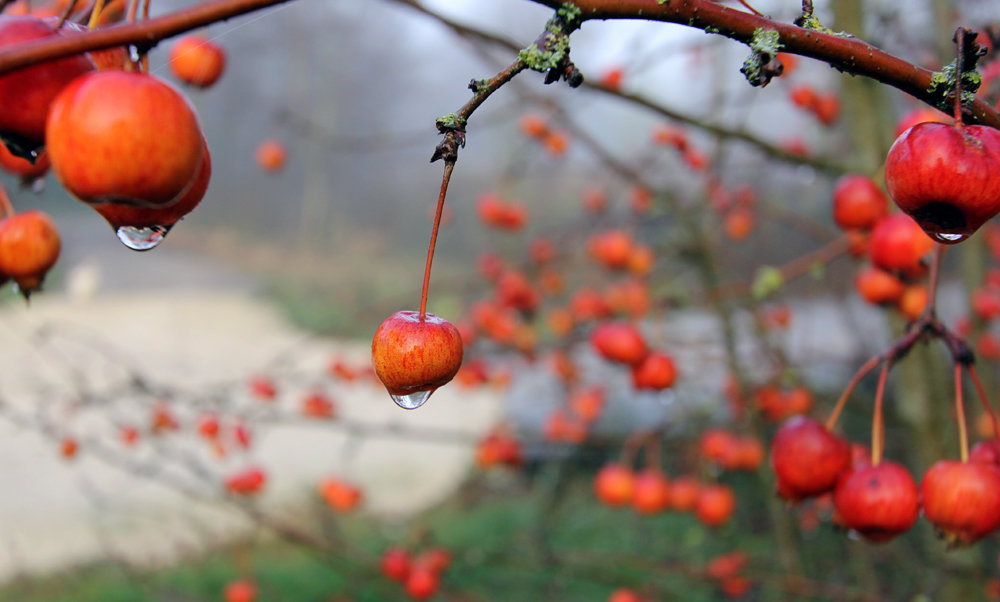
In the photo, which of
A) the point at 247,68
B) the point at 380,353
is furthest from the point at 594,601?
the point at 247,68

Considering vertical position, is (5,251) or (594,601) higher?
(594,601)

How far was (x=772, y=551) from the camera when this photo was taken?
12.0 ft

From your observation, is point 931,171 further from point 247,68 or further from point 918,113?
point 247,68

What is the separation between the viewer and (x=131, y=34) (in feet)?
1.41

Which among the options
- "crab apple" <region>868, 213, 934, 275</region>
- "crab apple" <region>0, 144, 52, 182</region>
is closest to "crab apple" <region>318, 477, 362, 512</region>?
"crab apple" <region>0, 144, 52, 182</region>

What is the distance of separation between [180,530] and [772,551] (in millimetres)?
4321

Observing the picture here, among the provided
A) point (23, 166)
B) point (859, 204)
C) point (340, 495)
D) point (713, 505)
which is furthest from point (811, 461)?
point (340, 495)

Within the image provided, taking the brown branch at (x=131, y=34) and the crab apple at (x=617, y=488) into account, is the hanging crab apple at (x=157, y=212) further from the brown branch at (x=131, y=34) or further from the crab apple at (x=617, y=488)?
the crab apple at (x=617, y=488)

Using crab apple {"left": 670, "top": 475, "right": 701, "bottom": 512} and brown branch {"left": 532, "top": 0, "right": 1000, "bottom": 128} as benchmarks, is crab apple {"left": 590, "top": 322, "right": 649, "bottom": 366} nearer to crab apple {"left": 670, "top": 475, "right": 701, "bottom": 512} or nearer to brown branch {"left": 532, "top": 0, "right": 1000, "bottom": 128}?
crab apple {"left": 670, "top": 475, "right": 701, "bottom": 512}

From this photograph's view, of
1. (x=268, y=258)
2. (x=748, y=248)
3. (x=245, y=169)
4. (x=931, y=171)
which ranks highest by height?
(x=245, y=169)

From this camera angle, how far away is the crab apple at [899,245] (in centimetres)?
103

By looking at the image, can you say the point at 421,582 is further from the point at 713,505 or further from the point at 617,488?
the point at 713,505

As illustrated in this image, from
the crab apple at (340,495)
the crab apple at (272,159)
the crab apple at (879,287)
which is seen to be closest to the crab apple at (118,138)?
the crab apple at (879,287)

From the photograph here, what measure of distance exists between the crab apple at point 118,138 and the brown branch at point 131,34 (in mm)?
24
